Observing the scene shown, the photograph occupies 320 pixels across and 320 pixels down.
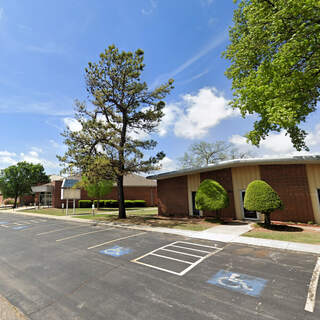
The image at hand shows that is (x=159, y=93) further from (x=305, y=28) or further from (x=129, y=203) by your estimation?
(x=129, y=203)

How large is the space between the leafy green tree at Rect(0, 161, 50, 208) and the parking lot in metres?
40.5

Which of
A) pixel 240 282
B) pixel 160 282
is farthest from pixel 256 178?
pixel 160 282

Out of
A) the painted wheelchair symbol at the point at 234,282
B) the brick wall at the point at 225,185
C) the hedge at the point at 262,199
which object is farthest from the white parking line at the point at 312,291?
the brick wall at the point at 225,185

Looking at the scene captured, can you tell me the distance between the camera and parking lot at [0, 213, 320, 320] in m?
3.54

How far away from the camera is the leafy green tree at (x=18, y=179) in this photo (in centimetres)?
3903

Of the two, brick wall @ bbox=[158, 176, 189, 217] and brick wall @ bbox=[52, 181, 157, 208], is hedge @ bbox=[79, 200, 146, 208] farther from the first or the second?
brick wall @ bbox=[158, 176, 189, 217]

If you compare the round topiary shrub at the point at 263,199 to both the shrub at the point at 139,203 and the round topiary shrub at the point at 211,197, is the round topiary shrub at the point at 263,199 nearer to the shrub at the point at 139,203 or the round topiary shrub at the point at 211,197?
the round topiary shrub at the point at 211,197

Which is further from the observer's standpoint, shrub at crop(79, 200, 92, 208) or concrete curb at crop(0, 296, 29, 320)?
shrub at crop(79, 200, 92, 208)

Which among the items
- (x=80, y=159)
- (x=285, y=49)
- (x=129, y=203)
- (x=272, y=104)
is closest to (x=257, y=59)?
→ (x=285, y=49)

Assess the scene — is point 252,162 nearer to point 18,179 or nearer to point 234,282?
point 234,282

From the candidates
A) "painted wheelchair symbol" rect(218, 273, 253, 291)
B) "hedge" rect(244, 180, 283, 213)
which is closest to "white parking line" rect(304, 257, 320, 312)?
"painted wheelchair symbol" rect(218, 273, 253, 291)

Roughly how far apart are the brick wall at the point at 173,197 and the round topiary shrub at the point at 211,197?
12.8 feet

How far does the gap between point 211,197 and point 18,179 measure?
145 ft

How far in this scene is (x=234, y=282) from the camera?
4582 mm
